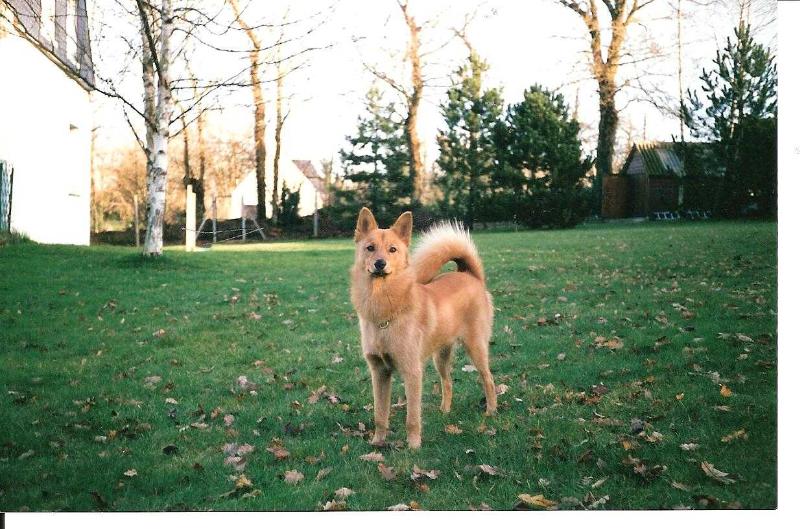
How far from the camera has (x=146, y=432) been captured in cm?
291

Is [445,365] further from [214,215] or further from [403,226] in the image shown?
[214,215]

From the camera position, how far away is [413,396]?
9.44 feet

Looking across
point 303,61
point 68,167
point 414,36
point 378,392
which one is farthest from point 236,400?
point 414,36

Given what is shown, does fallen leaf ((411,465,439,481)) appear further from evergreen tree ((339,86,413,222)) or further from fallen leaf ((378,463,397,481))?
evergreen tree ((339,86,413,222))

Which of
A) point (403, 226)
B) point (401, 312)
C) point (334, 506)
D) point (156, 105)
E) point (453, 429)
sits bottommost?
point (334, 506)

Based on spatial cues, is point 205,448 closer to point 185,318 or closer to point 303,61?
point 185,318

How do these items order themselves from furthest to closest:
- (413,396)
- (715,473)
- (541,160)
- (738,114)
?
(541,160) < (738,114) < (413,396) < (715,473)

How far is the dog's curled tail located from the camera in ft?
10.5

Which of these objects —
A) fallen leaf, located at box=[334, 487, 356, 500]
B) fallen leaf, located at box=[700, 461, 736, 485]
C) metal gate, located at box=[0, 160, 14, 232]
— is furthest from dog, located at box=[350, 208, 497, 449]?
metal gate, located at box=[0, 160, 14, 232]

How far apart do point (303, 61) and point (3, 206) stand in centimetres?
177

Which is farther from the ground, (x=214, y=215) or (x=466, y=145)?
(x=466, y=145)

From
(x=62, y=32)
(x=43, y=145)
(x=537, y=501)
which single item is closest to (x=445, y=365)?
(x=537, y=501)

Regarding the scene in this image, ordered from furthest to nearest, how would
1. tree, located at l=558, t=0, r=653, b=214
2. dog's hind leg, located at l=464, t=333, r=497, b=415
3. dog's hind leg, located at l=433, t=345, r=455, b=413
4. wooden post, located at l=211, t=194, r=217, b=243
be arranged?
tree, located at l=558, t=0, r=653, b=214
wooden post, located at l=211, t=194, r=217, b=243
dog's hind leg, located at l=433, t=345, r=455, b=413
dog's hind leg, located at l=464, t=333, r=497, b=415

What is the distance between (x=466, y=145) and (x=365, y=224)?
1.28 metres
